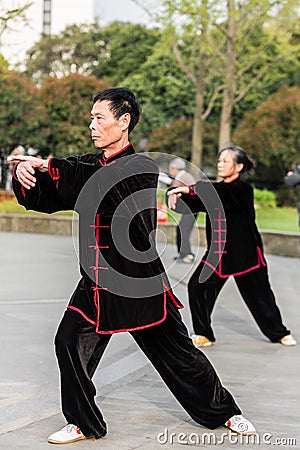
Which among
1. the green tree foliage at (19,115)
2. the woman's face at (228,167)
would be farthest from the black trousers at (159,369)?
the green tree foliage at (19,115)

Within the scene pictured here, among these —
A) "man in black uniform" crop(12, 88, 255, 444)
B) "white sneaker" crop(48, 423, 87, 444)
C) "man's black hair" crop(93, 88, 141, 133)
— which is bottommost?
"white sneaker" crop(48, 423, 87, 444)

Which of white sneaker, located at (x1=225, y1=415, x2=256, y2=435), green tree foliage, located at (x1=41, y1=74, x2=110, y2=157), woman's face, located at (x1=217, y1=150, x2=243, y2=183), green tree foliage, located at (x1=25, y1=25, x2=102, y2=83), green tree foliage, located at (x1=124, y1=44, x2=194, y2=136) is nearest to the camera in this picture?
white sneaker, located at (x1=225, y1=415, x2=256, y2=435)

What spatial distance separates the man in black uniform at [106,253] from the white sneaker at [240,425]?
1.19 ft

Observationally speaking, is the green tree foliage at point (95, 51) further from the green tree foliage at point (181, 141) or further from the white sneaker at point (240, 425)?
the white sneaker at point (240, 425)

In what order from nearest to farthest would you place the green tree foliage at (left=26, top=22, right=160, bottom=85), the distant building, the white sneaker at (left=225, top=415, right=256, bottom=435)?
the white sneaker at (left=225, top=415, right=256, bottom=435) < the green tree foliage at (left=26, top=22, right=160, bottom=85) < the distant building

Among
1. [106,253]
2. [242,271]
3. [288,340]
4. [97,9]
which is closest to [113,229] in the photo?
[106,253]

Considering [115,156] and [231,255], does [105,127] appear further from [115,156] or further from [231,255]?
[231,255]

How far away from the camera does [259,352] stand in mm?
7910

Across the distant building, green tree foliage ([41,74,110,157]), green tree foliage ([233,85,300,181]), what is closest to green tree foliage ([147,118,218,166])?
green tree foliage ([233,85,300,181])

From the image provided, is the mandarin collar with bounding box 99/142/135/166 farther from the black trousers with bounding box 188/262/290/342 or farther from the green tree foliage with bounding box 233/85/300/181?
the green tree foliage with bounding box 233/85/300/181

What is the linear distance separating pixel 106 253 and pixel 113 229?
12 centimetres

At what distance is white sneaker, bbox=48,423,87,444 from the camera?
5012 millimetres

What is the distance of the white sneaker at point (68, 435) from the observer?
501 cm

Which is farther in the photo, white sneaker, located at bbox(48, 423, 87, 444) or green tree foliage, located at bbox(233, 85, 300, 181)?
green tree foliage, located at bbox(233, 85, 300, 181)
